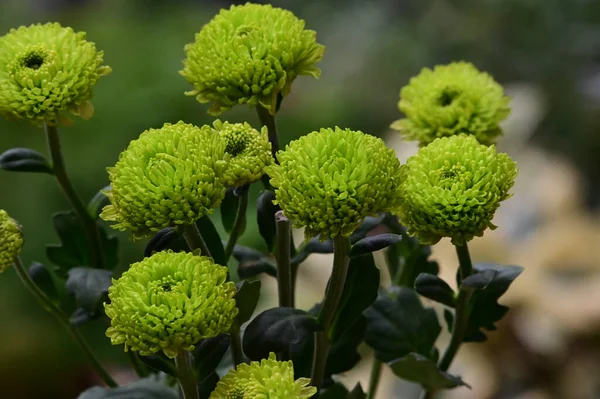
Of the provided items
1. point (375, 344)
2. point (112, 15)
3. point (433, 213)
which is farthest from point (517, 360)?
point (112, 15)

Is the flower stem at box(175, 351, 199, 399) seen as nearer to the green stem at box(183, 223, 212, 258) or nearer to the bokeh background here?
the green stem at box(183, 223, 212, 258)

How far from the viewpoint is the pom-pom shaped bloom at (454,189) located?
0.40m

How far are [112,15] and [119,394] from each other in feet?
6.56

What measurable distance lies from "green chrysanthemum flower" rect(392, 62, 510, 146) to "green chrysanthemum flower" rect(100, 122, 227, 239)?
184 mm

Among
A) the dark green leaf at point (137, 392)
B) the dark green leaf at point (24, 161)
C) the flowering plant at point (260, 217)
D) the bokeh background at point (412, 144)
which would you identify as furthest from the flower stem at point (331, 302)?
the bokeh background at point (412, 144)

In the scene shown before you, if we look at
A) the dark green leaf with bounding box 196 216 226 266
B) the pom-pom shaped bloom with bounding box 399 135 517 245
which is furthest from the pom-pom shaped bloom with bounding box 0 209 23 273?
the pom-pom shaped bloom with bounding box 399 135 517 245

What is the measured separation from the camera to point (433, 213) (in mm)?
403

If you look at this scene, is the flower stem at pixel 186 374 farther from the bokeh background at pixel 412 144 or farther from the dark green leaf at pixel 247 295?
the bokeh background at pixel 412 144

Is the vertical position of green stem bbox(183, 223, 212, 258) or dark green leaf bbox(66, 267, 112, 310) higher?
green stem bbox(183, 223, 212, 258)

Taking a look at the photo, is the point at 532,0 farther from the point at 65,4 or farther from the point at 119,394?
the point at 119,394

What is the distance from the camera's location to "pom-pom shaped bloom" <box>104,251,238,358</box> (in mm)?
348

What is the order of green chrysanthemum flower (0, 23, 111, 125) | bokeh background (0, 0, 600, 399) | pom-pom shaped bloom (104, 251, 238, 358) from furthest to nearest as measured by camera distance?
bokeh background (0, 0, 600, 399)
green chrysanthemum flower (0, 23, 111, 125)
pom-pom shaped bloom (104, 251, 238, 358)

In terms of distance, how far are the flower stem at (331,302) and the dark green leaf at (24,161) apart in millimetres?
211

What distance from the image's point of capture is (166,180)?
1.24 ft
